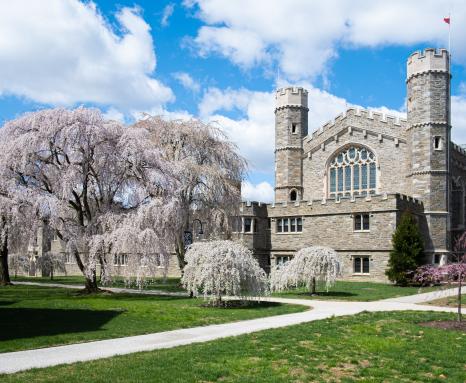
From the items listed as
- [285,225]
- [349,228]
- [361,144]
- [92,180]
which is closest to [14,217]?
[92,180]

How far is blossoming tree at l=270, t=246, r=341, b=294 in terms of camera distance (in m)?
23.5

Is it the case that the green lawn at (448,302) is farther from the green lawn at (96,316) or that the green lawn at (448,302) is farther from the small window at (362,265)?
the small window at (362,265)

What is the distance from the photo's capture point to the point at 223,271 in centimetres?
1803

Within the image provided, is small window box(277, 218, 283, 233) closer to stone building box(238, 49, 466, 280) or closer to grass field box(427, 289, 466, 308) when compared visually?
stone building box(238, 49, 466, 280)

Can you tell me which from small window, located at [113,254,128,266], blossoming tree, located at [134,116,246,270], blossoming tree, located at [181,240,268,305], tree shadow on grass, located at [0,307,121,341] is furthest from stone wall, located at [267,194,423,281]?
tree shadow on grass, located at [0,307,121,341]

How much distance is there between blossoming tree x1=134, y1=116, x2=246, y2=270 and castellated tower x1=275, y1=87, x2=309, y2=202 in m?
11.8

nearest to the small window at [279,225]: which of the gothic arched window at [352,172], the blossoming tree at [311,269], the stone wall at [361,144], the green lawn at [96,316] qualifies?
the stone wall at [361,144]

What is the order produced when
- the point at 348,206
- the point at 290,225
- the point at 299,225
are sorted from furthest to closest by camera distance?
the point at 290,225 < the point at 299,225 < the point at 348,206

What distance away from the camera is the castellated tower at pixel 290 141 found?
4200cm

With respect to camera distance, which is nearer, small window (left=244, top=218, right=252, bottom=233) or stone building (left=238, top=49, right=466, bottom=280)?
stone building (left=238, top=49, right=466, bottom=280)

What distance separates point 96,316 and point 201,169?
42.7ft

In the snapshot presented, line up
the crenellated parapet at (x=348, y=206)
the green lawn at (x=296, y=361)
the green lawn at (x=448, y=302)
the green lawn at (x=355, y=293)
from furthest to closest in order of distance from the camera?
the crenellated parapet at (x=348, y=206) < the green lawn at (x=355, y=293) < the green lawn at (x=448, y=302) < the green lawn at (x=296, y=361)

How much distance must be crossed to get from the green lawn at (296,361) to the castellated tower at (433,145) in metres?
22.6

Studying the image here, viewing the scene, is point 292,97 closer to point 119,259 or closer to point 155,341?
point 119,259
